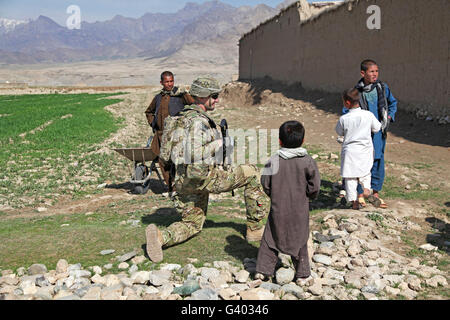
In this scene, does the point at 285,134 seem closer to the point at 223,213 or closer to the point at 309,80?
the point at 223,213

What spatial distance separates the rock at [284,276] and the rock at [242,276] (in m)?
0.24

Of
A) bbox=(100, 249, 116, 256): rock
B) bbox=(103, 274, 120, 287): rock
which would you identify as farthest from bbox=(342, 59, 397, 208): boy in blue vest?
bbox=(103, 274, 120, 287): rock

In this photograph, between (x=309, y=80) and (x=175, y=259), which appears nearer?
(x=175, y=259)

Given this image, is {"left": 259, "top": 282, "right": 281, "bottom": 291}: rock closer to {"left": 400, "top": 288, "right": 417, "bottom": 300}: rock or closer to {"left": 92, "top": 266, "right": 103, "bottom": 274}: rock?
{"left": 400, "top": 288, "right": 417, "bottom": 300}: rock

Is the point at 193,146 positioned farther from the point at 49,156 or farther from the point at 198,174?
the point at 49,156

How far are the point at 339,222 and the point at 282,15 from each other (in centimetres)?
1829

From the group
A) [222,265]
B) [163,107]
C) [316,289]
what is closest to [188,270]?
[222,265]

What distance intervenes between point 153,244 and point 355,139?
268 centimetres

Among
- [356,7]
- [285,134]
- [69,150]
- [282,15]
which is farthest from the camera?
[282,15]

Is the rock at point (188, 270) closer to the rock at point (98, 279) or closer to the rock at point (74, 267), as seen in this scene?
the rock at point (98, 279)

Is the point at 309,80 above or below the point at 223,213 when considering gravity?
above

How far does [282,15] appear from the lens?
69.0ft

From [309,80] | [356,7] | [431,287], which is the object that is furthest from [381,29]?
[431,287]

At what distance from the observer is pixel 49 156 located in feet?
31.4
